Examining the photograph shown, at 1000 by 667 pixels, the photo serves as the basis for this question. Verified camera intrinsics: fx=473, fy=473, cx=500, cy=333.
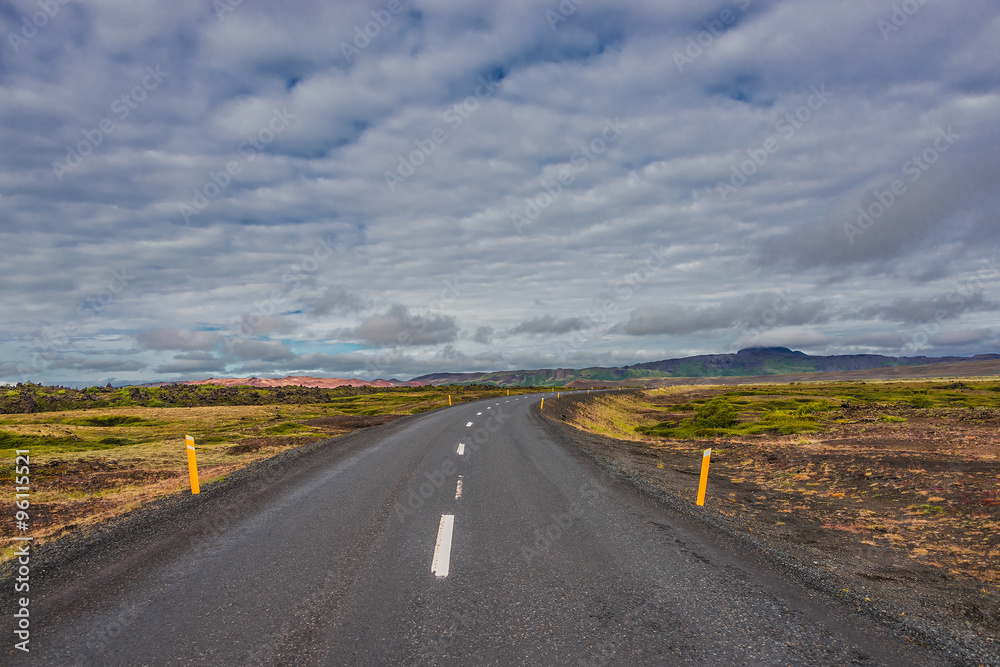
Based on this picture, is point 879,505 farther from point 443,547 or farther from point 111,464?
point 111,464

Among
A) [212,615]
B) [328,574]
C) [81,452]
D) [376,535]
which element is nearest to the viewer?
[212,615]

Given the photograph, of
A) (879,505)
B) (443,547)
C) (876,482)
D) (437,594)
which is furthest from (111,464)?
(876,482)

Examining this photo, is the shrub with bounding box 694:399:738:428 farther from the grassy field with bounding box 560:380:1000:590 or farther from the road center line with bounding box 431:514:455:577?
the road center line with bounding box 431:514:455:577

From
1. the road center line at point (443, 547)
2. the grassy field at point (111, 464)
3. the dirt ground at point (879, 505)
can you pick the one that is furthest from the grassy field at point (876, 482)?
the grassy field at point (111, 464)

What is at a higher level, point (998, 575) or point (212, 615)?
point (212, 615)

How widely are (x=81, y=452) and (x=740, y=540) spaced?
89.9 feet

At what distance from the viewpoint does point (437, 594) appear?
5.81 m

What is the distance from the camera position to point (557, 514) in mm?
9430

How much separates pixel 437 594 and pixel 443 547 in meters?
1.63

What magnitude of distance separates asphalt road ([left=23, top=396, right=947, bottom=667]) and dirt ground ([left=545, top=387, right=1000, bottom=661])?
1.37m

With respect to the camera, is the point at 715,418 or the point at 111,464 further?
the point at 715,418

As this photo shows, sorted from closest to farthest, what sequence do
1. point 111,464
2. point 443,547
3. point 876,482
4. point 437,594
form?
Answer: 1. point 437,594
2. point 443,547
3. point 876,482
4. point 111,464

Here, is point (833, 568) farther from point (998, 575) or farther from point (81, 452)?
point (81, 452)

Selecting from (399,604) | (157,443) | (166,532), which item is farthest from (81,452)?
(399,604)
